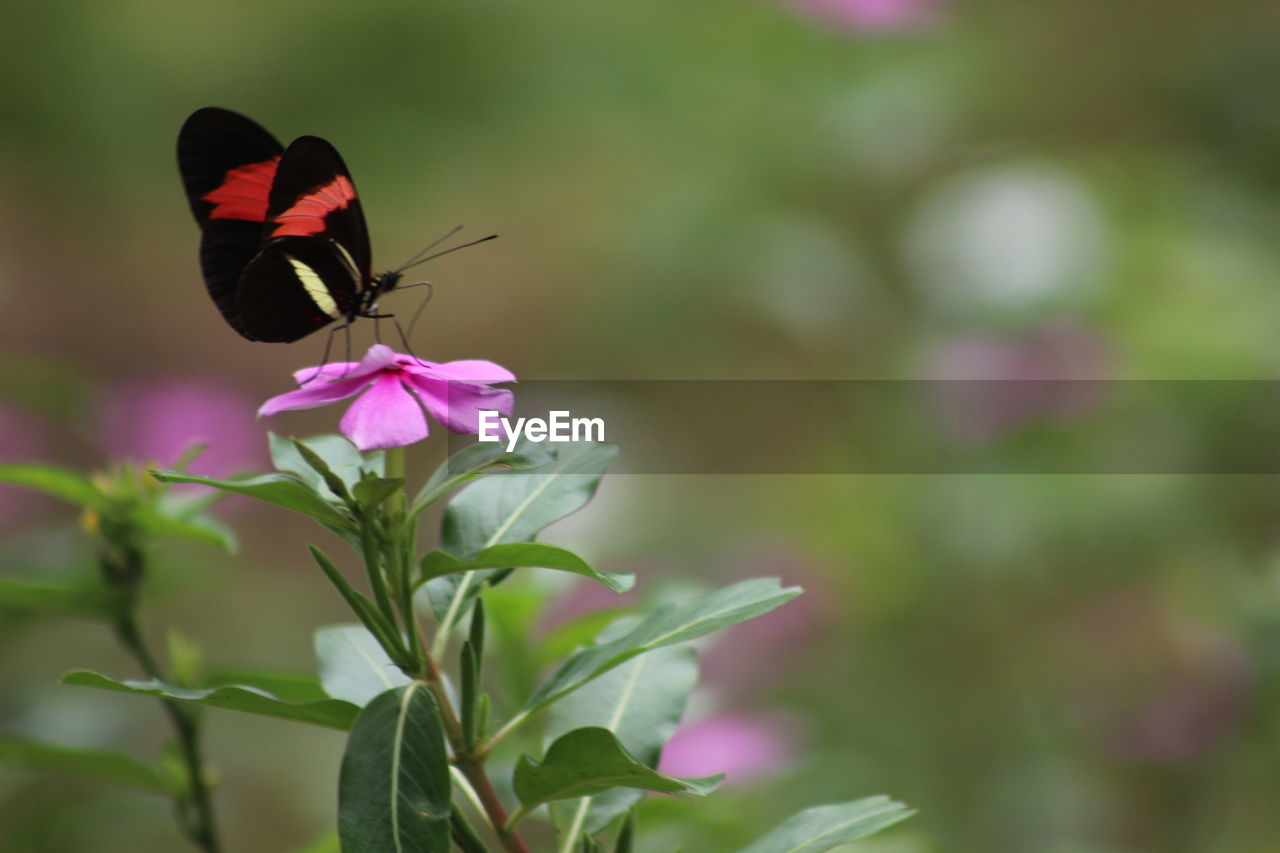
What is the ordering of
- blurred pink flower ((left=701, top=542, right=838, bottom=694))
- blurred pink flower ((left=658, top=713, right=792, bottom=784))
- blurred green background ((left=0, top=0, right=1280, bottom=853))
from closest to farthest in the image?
blurred pink flower ((left=658, top=713, right=792, bottom=784)), blurred green background ((left=0, top=0, right=1280, bottom=853)), blurred pink flower ((left=701, top=542, right=838, bottom=694))

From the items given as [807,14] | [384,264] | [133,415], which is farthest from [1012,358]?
[384,264]

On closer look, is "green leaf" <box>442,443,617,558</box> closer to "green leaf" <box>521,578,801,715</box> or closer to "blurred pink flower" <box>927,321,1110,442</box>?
"green leaf" <box>521,578,801,715</box>

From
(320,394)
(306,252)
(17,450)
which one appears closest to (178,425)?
(17,450)

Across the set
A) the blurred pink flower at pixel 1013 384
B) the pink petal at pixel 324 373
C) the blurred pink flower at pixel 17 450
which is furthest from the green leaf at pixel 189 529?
the blurred pink flower at pixel 1013 384

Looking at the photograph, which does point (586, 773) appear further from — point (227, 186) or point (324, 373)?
point (227, 186)

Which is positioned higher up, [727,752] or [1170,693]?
[727,752]

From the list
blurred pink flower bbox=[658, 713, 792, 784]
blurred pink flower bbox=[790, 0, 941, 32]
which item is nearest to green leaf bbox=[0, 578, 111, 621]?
blurred pink flower bbox=[658, 713, 792, 784]

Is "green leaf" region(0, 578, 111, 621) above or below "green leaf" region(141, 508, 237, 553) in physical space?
below
